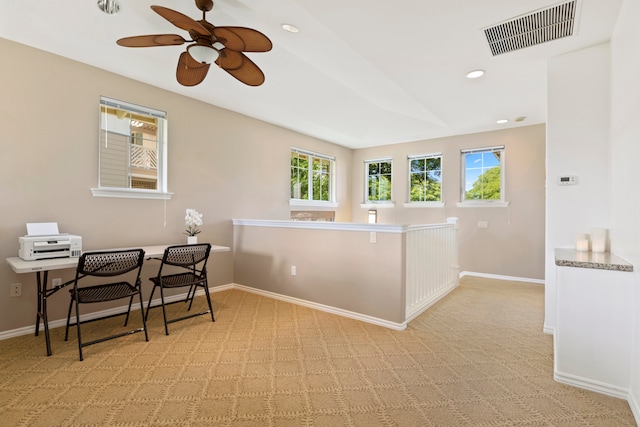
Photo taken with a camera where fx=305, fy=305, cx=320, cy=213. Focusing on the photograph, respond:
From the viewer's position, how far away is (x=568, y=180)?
9.36 feet

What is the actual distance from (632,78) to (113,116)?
15.0 ft

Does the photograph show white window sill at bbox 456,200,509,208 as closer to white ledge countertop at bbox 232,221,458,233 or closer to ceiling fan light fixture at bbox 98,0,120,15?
white ledge countertop at bbox 232,221,458,233

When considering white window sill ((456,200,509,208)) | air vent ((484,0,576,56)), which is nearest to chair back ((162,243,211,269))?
air vent ((484,0,576,56))

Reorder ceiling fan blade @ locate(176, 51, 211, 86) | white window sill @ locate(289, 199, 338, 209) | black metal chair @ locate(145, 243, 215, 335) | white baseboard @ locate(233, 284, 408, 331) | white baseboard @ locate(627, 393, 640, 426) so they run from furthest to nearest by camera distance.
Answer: white window sill @ locate(289, 199, 338, 209) → white baseboard @ locate(233, 284, 408, 331) → black metal chair @ locate(145, 243, 215, 335) → ceiling fan blade @ locate(176, 51, 211, 86) → white baseboard @ locate(627, 393, 640, 426)

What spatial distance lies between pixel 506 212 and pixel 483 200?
0.42 meters

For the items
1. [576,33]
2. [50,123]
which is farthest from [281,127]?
[576,33]

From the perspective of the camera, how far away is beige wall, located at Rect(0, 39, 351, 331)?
278cm

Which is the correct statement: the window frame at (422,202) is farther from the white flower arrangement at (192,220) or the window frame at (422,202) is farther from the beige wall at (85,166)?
the white flower arrangement at (192,220)

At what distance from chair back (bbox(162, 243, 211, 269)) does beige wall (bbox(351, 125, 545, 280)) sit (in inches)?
173

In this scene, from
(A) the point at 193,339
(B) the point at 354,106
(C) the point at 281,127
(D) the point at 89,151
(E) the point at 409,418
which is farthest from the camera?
(C) the point at 281,127

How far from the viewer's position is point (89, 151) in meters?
3.21

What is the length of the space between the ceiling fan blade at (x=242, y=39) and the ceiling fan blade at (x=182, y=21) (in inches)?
3.4

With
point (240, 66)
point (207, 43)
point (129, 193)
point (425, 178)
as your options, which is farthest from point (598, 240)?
point (129, 193)

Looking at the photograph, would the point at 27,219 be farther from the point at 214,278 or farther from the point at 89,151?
the point at 214,278
